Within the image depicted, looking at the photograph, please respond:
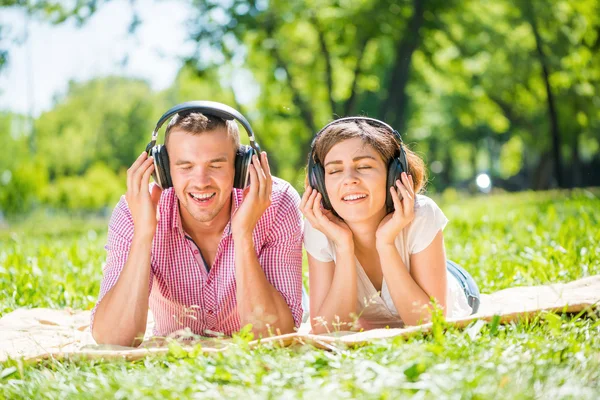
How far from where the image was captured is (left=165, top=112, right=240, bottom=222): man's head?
11.9 feet

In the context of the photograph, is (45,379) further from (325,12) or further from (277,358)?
(325,12)

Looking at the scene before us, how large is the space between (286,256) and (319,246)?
0.20 m

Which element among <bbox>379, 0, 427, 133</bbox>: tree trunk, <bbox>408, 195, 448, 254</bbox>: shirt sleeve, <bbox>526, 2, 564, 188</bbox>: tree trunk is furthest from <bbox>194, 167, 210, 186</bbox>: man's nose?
<bbox>526, 2, 564, 188</bbox>: tree trunk

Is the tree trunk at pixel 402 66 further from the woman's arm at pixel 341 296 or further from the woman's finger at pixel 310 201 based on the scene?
the woman's arm at pixel 341 296

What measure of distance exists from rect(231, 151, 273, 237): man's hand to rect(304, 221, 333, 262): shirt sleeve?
0.38m

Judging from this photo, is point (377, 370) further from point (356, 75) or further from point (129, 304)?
point (356, 75)

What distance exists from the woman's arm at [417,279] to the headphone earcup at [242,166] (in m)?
0.85

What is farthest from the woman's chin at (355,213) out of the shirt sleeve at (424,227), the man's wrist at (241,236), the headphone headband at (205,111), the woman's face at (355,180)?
the headphone headband at (205,111)

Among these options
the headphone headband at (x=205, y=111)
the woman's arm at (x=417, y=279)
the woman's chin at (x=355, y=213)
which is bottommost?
the woman's arm at (x=417, y=279)

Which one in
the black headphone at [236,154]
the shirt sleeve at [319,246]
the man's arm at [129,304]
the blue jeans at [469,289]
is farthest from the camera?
the blue jeans at [469,289]

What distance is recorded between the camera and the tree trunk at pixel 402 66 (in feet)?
48.2

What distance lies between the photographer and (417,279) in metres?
3.70

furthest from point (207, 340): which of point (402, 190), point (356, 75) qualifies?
point (356, 75)

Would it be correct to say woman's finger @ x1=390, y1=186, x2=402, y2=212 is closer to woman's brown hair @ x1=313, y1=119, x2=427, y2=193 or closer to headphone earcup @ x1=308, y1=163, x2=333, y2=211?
woman's brown hair @ x1=313, y1=119, x2=427, y2=193
